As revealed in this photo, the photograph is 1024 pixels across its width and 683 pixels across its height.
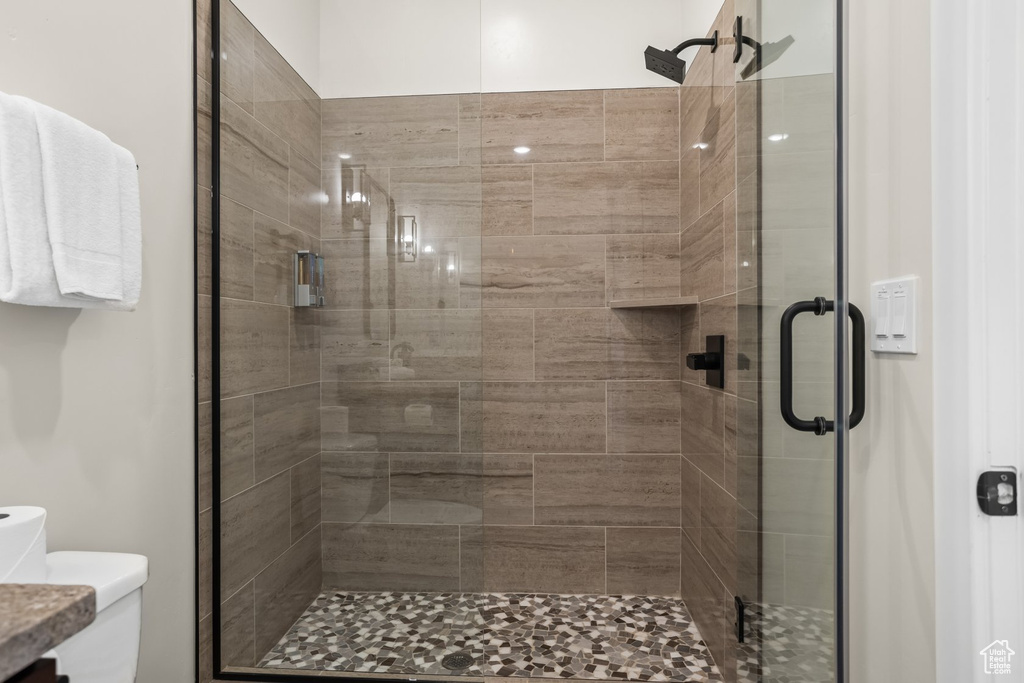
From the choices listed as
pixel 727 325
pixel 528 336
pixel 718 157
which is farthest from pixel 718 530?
pixel 718 157

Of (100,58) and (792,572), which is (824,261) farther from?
(100,58)

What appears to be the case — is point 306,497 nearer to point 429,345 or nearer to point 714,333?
point 429,345

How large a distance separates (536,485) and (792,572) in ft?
4.47

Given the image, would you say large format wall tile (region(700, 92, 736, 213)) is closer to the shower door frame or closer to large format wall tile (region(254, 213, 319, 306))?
the shower door frame

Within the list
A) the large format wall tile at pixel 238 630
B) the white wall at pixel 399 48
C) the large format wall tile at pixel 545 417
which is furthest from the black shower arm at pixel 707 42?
the large format wall tile at pixel 238 630

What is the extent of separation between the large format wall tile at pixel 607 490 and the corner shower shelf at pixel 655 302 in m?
0.62

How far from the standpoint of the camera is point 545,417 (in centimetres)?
236

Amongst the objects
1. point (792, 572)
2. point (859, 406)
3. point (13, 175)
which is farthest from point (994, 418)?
point (13, 175)

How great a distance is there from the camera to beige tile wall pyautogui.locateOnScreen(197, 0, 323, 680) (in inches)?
64.5

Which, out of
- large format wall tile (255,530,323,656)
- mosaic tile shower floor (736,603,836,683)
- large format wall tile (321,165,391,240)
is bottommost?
large format wall tile (255,530,323,656)

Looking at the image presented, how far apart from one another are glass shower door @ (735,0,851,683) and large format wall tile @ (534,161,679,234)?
1.03 metres

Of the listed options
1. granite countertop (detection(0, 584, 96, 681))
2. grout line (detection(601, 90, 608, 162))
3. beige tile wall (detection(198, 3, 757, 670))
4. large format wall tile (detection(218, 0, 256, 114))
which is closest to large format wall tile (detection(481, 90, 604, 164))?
grout line (detection(601, 90, 608, 162))

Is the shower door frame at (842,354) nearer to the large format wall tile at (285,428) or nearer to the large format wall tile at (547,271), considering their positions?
the large format wall tile at (285,428)

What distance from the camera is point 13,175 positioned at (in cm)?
97
